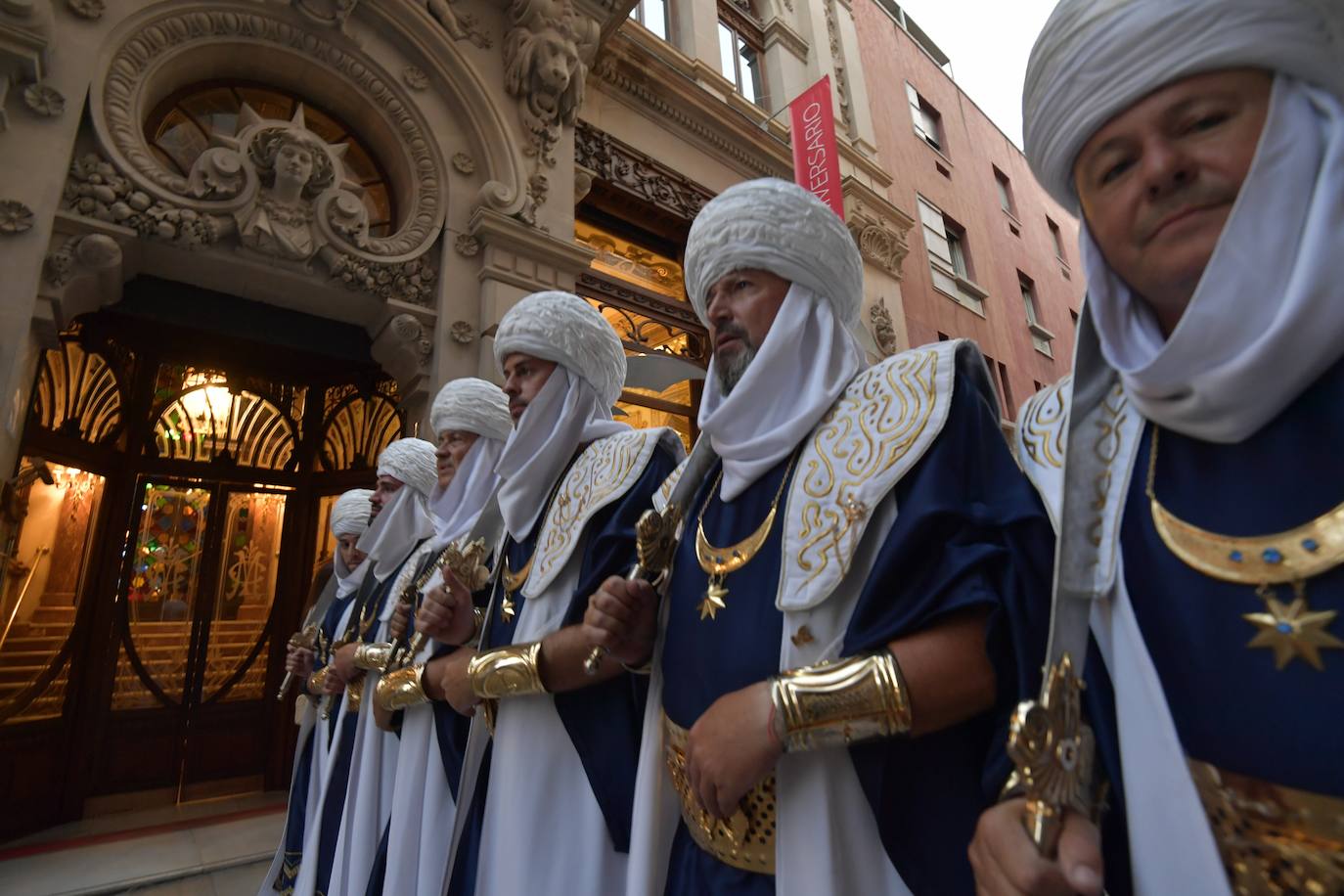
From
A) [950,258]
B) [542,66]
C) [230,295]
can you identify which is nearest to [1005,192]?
[950,258]

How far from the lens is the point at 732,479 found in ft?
4.15

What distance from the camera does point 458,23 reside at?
510cm

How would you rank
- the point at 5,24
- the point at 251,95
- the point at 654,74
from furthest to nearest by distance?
the point at 654,74 → the point at 251,95 → the point at 5,24

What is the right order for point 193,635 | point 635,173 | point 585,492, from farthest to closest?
point 635,173 < point 193,635 < point 585,492

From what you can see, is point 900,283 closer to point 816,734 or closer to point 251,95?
point 251,95

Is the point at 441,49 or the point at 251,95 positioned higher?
the point at 441,49

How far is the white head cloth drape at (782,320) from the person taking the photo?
123 cm

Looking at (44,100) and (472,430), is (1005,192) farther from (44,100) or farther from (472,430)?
(44,100)

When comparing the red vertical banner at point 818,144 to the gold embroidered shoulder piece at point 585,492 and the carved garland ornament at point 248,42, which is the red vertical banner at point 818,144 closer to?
the carved garland ornament at point 248,42

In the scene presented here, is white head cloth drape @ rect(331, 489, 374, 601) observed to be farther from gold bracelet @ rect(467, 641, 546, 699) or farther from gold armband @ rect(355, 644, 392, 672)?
gold bracelet @ rect(467, 641, 546, 699)

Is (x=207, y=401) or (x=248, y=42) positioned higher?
(x=248, y=42)

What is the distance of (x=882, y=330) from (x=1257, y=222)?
8.81 metres

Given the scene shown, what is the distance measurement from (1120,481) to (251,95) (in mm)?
5873

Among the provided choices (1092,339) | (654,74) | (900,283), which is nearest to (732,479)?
(1092,339)
